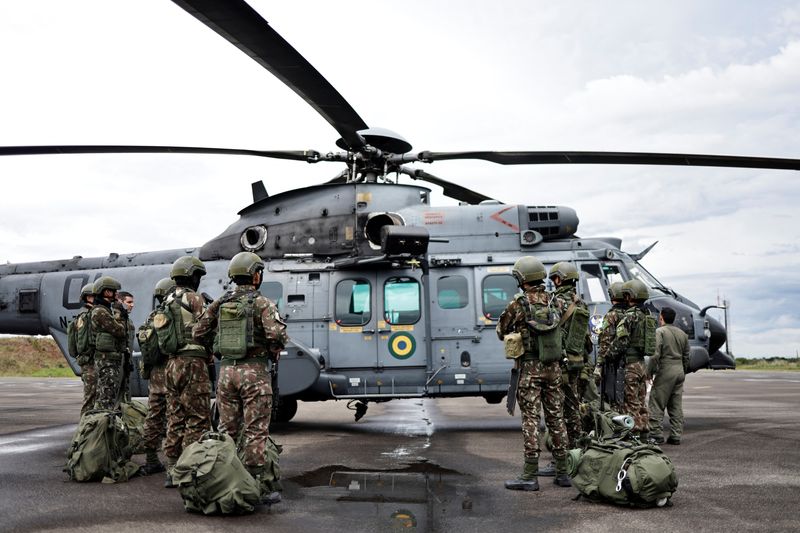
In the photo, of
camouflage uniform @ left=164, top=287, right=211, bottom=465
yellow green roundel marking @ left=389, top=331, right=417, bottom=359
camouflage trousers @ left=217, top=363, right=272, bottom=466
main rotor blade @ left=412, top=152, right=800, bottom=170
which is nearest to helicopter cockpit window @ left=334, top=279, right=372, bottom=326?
yellow green roundel marking @ left=389, top=331, right=417, bottom=359

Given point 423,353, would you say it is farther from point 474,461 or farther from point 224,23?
point 224,23

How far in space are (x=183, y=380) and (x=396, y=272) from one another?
14.6 feet

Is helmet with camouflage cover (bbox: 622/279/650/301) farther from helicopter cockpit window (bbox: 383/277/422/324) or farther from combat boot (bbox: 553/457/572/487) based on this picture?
helicopter cockpit window (bbox: 383/277/422/324)

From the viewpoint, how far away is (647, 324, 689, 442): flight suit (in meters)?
8.93

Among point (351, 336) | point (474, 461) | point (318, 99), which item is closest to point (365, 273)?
point (351, 336)

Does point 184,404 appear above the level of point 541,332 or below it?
below

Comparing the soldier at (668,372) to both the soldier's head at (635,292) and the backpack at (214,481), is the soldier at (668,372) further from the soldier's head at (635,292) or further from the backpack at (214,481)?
the backpack at (214,481)

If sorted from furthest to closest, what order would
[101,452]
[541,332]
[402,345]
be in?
[402,345] < [101,452] < [541,332]

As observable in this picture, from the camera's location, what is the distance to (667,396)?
903 centimetres

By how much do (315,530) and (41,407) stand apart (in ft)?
41.7

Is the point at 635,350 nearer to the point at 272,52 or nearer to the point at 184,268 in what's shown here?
the point at 184,268

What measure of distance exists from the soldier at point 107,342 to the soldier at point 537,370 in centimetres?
419

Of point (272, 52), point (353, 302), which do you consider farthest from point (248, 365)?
point (353, 302)

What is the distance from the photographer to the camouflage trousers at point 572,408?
674 cm
